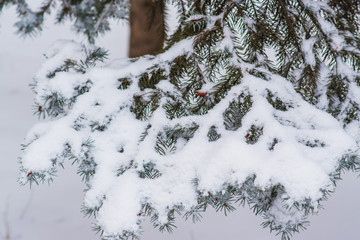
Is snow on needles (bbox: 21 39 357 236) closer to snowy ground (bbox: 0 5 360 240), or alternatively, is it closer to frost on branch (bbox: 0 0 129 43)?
frost on branch (bbox: 0 0 129 43)

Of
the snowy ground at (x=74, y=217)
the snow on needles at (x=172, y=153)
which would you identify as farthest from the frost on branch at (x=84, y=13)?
the snowy ground at (x=74, y=217)

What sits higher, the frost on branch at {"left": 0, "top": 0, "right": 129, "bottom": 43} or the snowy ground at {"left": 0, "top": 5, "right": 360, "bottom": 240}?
the frost on branch at {"left": 0, "top": 0, "right": 129, "bottom": 43}

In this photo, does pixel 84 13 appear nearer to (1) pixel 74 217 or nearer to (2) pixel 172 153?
(2) pixel 172 153

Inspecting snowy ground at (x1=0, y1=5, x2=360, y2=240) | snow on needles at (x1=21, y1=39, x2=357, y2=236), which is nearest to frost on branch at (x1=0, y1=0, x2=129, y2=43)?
snow on needles at (x1=21, y1=39, x2=357, y2=236)

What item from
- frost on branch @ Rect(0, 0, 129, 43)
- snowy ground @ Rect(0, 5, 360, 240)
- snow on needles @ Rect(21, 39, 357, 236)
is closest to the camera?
snow on needles @ Rect(21, 39, 357, 236)

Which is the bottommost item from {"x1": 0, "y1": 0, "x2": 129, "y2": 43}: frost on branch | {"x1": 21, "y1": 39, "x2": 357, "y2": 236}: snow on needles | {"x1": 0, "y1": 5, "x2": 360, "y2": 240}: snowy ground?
{"x1": 0, "y1": 5, "x2": 360, "y2": 240}: snowy ground

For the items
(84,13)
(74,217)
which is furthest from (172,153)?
(74,217)

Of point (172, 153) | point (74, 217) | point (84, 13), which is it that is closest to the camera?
point (172, 153)

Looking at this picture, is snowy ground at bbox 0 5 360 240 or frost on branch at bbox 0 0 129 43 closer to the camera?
frost on branch at bbox 0 0 129 43

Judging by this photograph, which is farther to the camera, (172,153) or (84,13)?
(84,13)

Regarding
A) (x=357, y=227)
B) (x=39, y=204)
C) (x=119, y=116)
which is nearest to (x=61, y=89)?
(x=119, y=116)

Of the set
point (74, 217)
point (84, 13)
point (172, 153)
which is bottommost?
point (74, 217)

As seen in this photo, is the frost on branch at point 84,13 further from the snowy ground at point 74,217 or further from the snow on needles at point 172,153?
the snowy ground at point 74,217

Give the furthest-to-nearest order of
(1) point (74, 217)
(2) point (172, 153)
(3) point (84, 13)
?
(1) point (74, 217), (3) point (84, 13), (2) point (172, 153)
